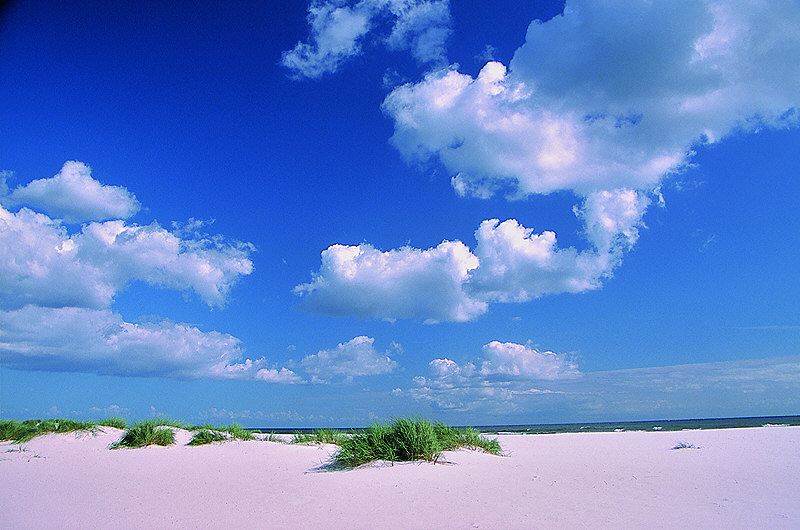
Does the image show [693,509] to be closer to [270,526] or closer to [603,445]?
[270,526]

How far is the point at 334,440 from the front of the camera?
12.0 m

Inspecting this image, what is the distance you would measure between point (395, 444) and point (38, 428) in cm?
1572

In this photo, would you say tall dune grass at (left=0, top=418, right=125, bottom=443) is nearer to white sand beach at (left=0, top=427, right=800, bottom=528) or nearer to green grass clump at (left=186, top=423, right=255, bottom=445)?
green grass clump at (left=186, top=423, right=255, bottom=445)

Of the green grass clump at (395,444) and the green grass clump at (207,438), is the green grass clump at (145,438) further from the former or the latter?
the green grass clump at (395,444)

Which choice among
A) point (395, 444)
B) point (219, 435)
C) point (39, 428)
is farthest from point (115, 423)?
point (395, 444)

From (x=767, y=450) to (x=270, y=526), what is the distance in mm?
9128

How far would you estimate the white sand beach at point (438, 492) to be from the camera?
4.06 metres

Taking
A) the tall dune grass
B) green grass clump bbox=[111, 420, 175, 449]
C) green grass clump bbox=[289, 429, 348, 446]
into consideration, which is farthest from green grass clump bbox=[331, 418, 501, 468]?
the tall dune grass

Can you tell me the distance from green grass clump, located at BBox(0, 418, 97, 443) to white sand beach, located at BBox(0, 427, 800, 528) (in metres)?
7.47

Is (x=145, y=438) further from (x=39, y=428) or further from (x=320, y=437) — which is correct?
(x=39, y=428)

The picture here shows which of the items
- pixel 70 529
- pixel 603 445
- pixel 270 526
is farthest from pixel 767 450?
pixel 70 529

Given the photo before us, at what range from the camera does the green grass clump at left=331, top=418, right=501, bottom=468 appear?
271 inches

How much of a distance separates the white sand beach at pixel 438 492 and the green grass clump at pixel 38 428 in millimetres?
7469

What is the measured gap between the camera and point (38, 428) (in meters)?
16.0
